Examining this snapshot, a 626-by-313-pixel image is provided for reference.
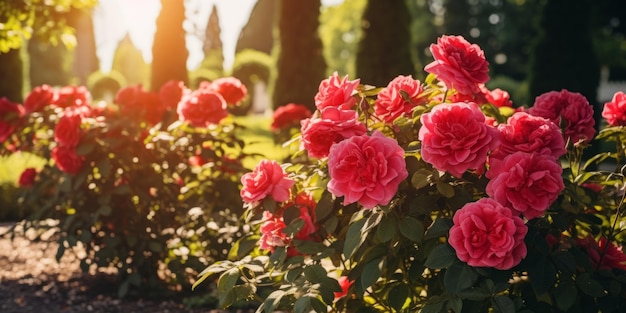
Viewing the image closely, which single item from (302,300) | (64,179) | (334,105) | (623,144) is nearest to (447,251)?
(302,300)

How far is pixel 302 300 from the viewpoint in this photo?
2129 mm

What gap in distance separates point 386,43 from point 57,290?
25.8 ft

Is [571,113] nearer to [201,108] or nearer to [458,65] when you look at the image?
[458,65]

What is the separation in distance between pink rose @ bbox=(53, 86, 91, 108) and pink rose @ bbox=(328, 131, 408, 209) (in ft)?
10.1

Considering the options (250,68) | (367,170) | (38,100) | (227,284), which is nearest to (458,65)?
(367,170)

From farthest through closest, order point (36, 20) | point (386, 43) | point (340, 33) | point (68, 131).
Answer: point (340, 33) < point (386, 43) < point (36, 20) < point (68, 131)

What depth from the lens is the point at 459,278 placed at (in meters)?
1.97

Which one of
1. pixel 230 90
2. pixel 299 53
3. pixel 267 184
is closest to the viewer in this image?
pixel 267 184

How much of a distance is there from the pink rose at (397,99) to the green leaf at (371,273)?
60 cm

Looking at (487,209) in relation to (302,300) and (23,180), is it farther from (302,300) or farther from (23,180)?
Answer: (23,180)

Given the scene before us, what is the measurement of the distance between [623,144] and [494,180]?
1.12 metres

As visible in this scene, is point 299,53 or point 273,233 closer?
point 273,233

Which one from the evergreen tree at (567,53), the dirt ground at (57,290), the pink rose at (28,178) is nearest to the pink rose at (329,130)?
the dirt ground at (57,290)

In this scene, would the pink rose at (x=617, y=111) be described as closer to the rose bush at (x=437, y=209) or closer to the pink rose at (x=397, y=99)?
the rose bush at (x=437, y=209)
